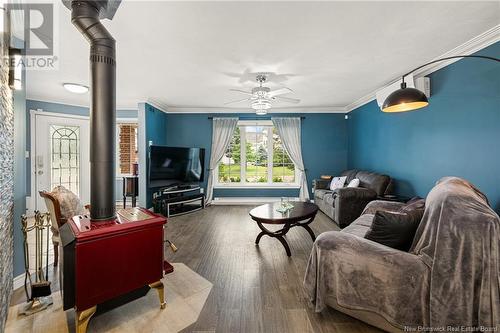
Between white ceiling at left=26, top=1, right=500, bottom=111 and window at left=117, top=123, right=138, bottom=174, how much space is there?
186 centimetres

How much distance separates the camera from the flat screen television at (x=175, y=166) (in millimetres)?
4613

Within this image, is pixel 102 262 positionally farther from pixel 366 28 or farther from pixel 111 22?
pixel 366 28

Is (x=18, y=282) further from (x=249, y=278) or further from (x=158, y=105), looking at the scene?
(x=158, y=105)

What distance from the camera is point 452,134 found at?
9.23 feet

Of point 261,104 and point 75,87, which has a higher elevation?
point 75,87

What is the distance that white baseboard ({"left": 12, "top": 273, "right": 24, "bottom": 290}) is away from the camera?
2156 millimetres

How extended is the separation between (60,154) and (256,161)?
4.53 m

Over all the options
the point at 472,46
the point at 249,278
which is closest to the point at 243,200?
the point at 249,278

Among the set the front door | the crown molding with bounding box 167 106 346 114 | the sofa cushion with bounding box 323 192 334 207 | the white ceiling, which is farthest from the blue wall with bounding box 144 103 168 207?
the sofa cushion with bounding box 323 192 334 207

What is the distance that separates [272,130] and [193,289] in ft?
15.0

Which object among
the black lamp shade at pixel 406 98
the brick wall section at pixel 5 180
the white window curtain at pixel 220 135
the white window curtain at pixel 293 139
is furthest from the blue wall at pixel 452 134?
the brick wall section at pixel 5 180

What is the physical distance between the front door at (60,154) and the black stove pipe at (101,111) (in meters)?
4.30

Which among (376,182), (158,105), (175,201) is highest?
(158,105)

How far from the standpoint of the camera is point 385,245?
169 cm
